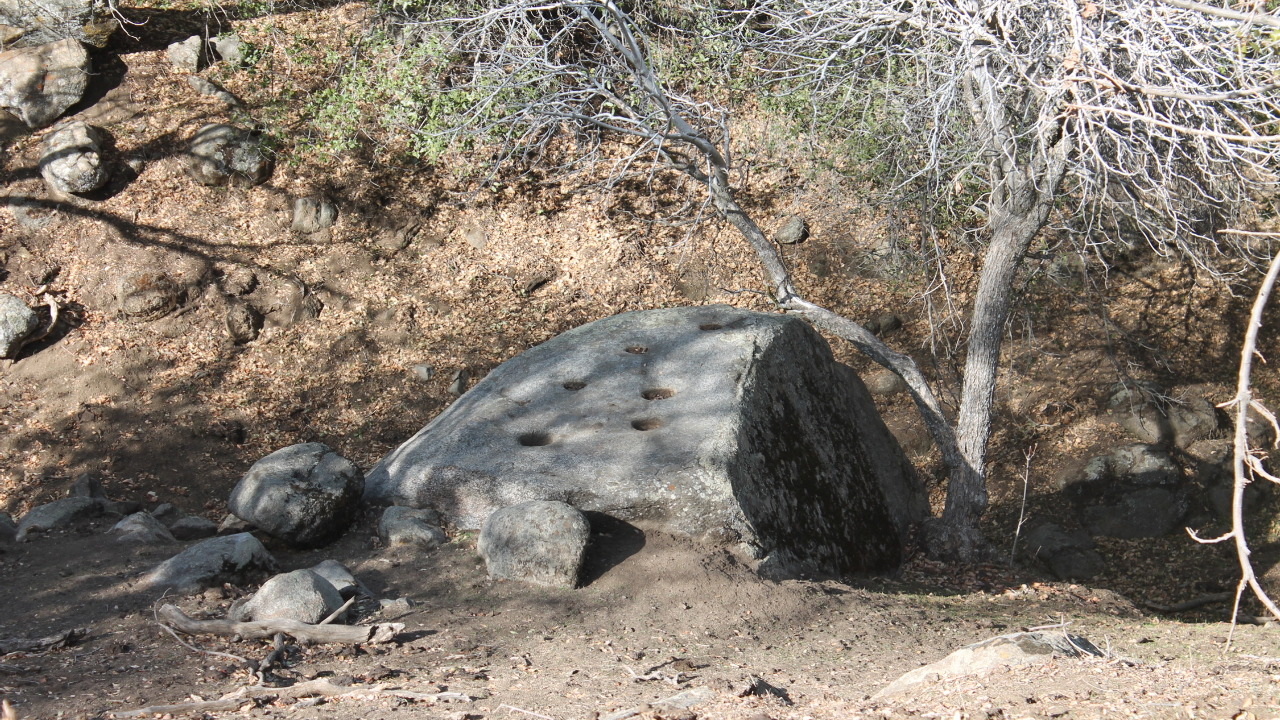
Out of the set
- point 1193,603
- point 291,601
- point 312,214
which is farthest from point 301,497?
point 1193,603

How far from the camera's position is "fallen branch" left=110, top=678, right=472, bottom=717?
3.85 meters

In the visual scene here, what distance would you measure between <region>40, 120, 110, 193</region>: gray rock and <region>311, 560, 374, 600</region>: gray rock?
796cm

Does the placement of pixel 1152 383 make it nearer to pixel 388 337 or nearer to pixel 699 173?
pixel 699 173

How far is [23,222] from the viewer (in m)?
10.8

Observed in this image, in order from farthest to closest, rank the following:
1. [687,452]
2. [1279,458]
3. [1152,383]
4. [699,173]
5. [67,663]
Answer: [1152,383], [1279,458], [699,173], [687,452], [67,663]

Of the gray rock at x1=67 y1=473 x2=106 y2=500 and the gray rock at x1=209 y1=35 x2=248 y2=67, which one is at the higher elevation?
the gray rock at x1=209 y1=35 x2=248 y2=67

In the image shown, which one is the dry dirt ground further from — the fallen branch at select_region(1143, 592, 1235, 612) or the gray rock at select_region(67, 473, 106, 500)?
the gray rock at select_region(67, 473, 106, 500)

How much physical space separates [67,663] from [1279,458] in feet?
36.8

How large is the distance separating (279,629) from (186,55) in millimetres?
10576

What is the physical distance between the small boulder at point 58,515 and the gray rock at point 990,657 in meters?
5.65

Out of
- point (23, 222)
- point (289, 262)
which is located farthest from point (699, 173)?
point (23, 222)

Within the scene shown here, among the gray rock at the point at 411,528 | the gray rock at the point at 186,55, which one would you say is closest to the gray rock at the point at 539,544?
the gray rock at the point at 411,528

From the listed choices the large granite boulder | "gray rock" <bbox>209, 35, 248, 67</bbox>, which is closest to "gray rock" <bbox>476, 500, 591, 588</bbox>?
the large granite boulder

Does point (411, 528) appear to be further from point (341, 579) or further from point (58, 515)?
point (58, 515)
